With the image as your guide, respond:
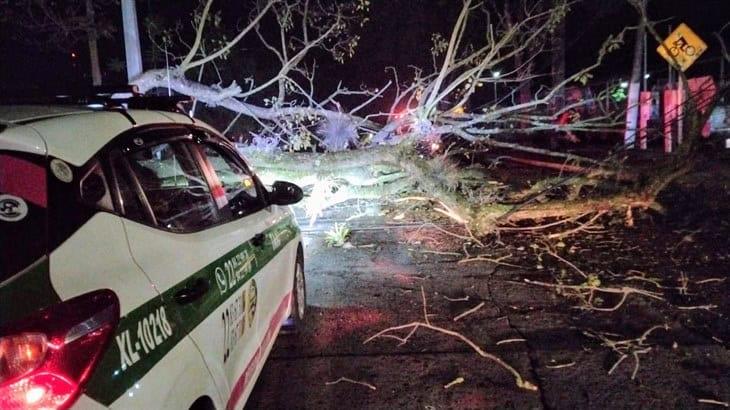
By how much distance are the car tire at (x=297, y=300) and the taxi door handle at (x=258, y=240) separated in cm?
100

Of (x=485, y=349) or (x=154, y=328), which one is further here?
(x=485, y=349)

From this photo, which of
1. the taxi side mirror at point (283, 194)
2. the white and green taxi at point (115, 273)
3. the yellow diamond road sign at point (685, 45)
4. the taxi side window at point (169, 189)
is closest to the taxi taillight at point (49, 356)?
the white and green taxi at point (115, 273)

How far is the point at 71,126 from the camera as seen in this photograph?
7.34 feet

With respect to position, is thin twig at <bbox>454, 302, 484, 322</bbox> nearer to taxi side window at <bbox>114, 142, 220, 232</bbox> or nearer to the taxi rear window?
taxi side window at <bbox>114, 142, 220, 232</bbox>

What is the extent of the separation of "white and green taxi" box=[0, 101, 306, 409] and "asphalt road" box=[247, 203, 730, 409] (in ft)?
A: 3.16

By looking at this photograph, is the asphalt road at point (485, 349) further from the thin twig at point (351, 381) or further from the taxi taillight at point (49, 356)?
the taxi taillight at point (49, 356)

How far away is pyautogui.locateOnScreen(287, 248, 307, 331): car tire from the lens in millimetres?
4609

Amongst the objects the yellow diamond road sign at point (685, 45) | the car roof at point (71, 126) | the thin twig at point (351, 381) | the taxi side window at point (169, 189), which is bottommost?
the thin twig at point (351, 381)

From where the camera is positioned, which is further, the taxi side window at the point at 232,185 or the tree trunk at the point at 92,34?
the tree trunk at the point at 92,34

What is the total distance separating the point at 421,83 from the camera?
9.52 m

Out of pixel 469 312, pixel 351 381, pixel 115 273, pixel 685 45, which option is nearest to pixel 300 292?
pixel 351 381

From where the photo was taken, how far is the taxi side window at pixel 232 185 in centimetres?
342

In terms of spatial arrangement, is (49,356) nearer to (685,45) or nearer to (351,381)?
(351,381)

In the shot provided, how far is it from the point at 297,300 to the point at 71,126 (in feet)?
8.87
